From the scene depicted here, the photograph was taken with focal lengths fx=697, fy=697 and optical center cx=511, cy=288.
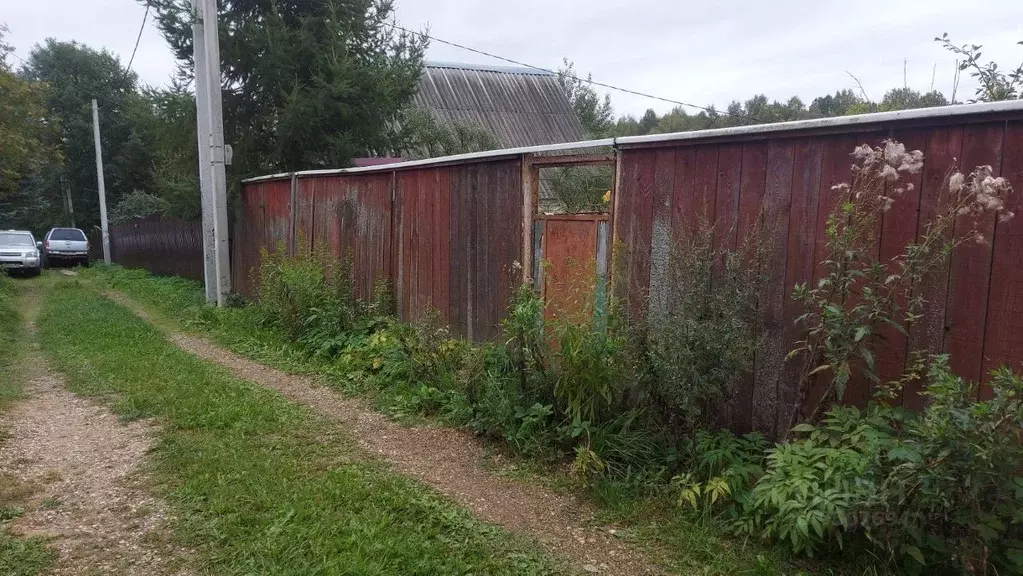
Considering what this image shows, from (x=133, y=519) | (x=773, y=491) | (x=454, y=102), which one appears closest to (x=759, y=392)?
(x=773, y=491)

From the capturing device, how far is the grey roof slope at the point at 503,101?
56.7 feet

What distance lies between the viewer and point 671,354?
156 inches

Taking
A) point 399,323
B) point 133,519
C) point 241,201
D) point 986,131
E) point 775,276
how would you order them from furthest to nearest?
1. point 241,201
2. point 399,323
3. point 775,276
4. point 133,519
5. point 986,131

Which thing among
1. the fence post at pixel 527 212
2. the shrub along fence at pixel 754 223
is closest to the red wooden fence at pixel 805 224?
the shrub along fence at pixel 754 223

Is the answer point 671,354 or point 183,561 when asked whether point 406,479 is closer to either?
point 183,561

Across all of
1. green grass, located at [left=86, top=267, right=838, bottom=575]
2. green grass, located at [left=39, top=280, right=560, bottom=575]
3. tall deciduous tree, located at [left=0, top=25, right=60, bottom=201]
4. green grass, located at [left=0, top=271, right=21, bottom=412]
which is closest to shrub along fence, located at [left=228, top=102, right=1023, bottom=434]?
green grass, located at [left=86, top=267, right=838, bottom=575]

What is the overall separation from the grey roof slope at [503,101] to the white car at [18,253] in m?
11.7

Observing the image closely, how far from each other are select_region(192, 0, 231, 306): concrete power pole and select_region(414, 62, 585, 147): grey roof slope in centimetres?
646

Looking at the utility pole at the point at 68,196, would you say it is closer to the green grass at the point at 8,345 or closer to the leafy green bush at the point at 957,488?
the green grass at the point at 8,345

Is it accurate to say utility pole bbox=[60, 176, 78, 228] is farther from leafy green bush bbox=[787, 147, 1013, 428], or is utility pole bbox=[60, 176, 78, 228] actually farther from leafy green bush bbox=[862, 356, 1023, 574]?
leafy green bush bbox=[862, 356, 1023, 574]

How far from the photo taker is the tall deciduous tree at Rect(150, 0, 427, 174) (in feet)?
36.9

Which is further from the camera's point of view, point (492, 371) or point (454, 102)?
point (454, 102)

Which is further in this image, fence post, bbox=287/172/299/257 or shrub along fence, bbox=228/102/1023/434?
fence post, bbox=287/172/299/257

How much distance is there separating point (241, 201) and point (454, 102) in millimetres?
7176
